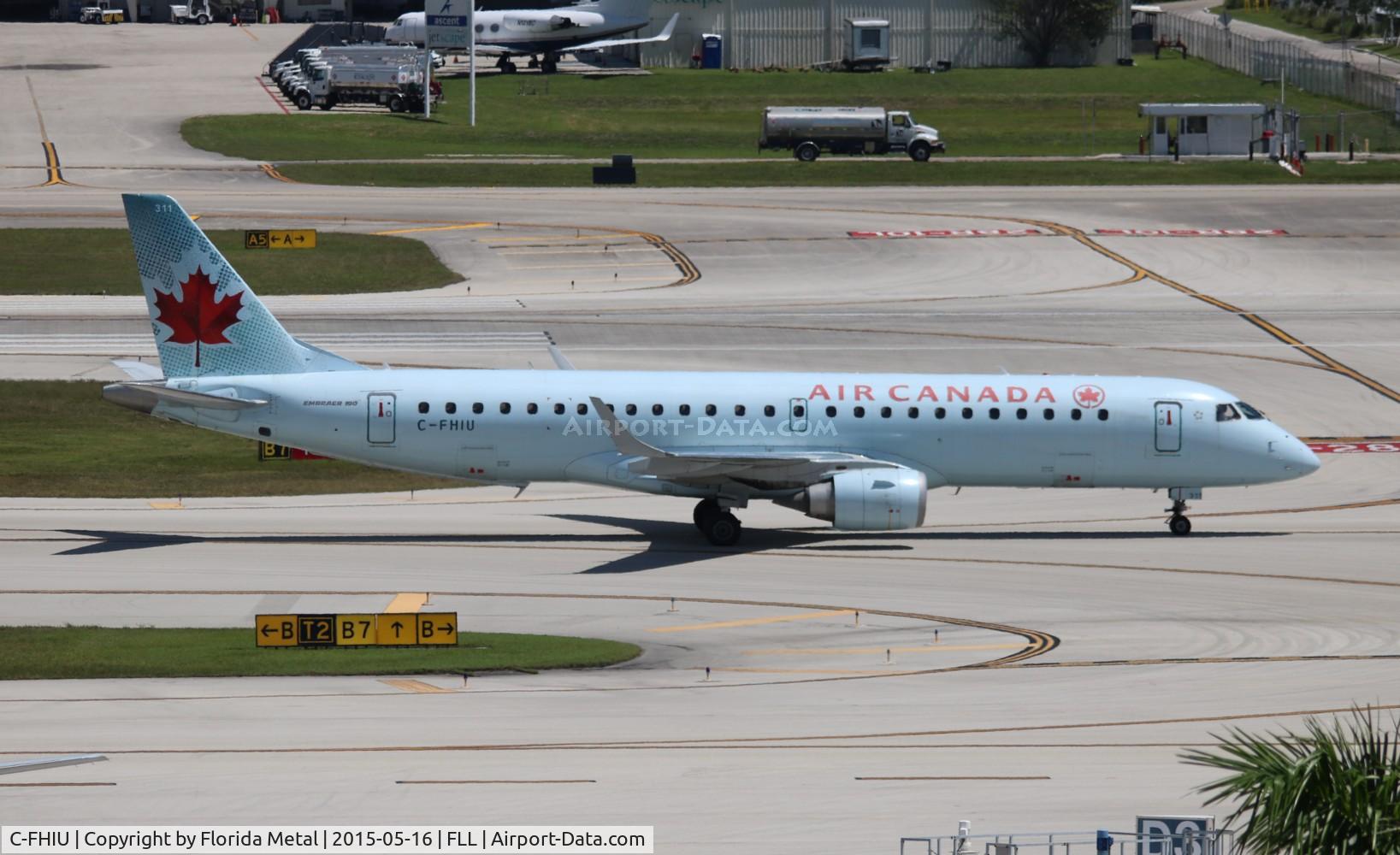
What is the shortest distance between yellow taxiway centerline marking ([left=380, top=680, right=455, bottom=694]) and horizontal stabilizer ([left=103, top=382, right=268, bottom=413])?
43.6 ft

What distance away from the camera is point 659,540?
45188 millimetres

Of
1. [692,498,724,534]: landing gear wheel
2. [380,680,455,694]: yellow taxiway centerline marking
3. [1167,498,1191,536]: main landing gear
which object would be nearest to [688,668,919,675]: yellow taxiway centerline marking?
[380,680,455,694]: yellow taxiway centerline marking

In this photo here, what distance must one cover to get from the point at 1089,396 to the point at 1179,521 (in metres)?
3.94

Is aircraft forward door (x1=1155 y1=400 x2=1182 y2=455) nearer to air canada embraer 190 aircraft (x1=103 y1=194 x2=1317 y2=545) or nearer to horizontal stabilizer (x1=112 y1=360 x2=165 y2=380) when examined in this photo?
air canada embraer 190 aircraft (x1=103 y1=194 x2=1317 y2=545)

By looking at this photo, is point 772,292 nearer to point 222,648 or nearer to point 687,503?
point 687,503

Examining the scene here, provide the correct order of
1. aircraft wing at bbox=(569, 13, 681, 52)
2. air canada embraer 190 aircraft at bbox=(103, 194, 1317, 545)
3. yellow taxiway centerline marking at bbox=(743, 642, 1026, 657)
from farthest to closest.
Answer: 1. aircraft wing at bbox=(569, 13, 681, 52)
2. air canada embraer 190 aircraft at bbox=(103, 194, 1317, 545)
3. yellow taxiway centerline marking at bbox=(743, 642, 1026, 657)

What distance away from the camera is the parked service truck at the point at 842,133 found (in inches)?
4380

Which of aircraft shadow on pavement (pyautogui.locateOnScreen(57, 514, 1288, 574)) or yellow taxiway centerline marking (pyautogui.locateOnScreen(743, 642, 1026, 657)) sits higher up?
yellow taxiway centerline marking (pyautogui.locateOnScreen(743, 642, 1026, 657))

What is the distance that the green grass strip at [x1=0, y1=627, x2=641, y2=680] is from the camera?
32312 mm

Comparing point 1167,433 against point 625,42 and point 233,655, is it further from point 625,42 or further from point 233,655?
point 625,42

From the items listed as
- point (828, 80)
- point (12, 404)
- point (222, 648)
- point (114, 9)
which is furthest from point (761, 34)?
point (222, 648)

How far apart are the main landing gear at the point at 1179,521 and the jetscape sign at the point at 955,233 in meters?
44.3

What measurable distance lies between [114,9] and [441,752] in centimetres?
16458

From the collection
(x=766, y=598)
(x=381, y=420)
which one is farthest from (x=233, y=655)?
(x=381, y=420)
